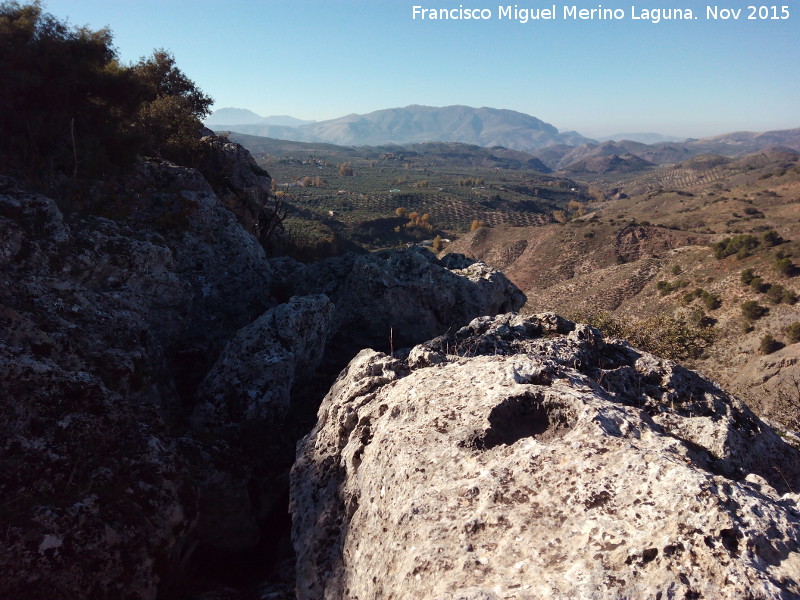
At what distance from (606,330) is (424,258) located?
53.4ft

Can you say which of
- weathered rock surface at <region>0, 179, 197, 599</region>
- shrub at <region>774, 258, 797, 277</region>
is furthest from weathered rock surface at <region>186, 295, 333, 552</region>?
shrub at <region>774, 258, 797, 277</region>

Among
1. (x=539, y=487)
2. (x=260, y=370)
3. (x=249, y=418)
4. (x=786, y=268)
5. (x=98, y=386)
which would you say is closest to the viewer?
(x=539, y=487)

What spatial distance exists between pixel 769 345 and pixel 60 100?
4902 centimetres

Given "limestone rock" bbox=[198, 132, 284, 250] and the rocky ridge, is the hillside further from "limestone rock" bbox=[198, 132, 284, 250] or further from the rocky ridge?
"limestone rock" bbox=[198, 132, 284, 250]

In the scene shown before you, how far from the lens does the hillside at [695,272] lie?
125 ft

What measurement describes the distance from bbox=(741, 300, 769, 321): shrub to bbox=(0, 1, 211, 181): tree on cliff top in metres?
52.8

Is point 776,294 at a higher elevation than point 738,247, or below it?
below

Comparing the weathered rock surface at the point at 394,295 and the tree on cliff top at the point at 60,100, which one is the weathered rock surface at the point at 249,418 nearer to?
the weathered rock surface at the point at 394,295

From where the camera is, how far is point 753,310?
146ft

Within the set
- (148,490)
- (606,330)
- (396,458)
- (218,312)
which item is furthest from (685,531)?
(606,330)

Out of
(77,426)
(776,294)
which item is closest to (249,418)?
(77,426)

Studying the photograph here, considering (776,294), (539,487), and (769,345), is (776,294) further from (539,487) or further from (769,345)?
(539,487)

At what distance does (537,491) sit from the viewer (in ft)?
16.5

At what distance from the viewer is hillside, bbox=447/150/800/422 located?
3797cm
